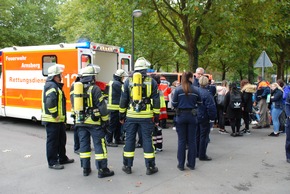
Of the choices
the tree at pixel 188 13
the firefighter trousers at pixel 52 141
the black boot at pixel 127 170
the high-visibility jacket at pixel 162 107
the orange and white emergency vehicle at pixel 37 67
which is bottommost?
the black boot at pixel 127 170

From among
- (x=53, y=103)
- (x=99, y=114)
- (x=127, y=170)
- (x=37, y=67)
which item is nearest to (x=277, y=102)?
(x=127, y=170)

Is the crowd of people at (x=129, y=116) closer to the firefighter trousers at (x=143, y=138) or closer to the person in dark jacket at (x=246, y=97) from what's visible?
the firefighter trousers at (x=143, y=138)

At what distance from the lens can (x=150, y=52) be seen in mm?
26328

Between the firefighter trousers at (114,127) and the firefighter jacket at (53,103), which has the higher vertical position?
the firefighter jacket at (53,103)

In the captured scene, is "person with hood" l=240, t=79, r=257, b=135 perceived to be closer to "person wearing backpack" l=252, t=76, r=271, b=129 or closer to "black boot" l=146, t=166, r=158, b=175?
"person wearing backpack" l=252, t=76, r=271, b=129

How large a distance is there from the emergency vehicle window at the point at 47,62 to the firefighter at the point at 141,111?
443 cm

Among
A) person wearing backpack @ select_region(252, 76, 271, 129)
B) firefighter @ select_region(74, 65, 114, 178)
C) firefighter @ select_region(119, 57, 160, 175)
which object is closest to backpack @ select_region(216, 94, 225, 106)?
person wearing backpack @ select_region(252, 76, 271, 129)

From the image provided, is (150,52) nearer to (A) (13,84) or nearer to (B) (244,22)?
(B) (244,22)

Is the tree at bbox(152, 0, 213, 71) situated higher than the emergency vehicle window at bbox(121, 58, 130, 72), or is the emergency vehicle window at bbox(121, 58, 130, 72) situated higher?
the tree at bbox(152, 0, 213, 71)

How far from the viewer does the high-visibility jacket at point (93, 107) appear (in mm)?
5413

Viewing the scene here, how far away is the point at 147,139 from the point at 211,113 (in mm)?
1534

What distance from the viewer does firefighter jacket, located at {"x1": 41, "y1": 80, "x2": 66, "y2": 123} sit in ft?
18.9

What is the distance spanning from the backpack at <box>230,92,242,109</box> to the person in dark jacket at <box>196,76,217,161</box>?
2901 millimetres

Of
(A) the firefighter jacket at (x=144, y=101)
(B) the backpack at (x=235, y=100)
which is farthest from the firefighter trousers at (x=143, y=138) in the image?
(B) the backpack at (x=235, y=100)
